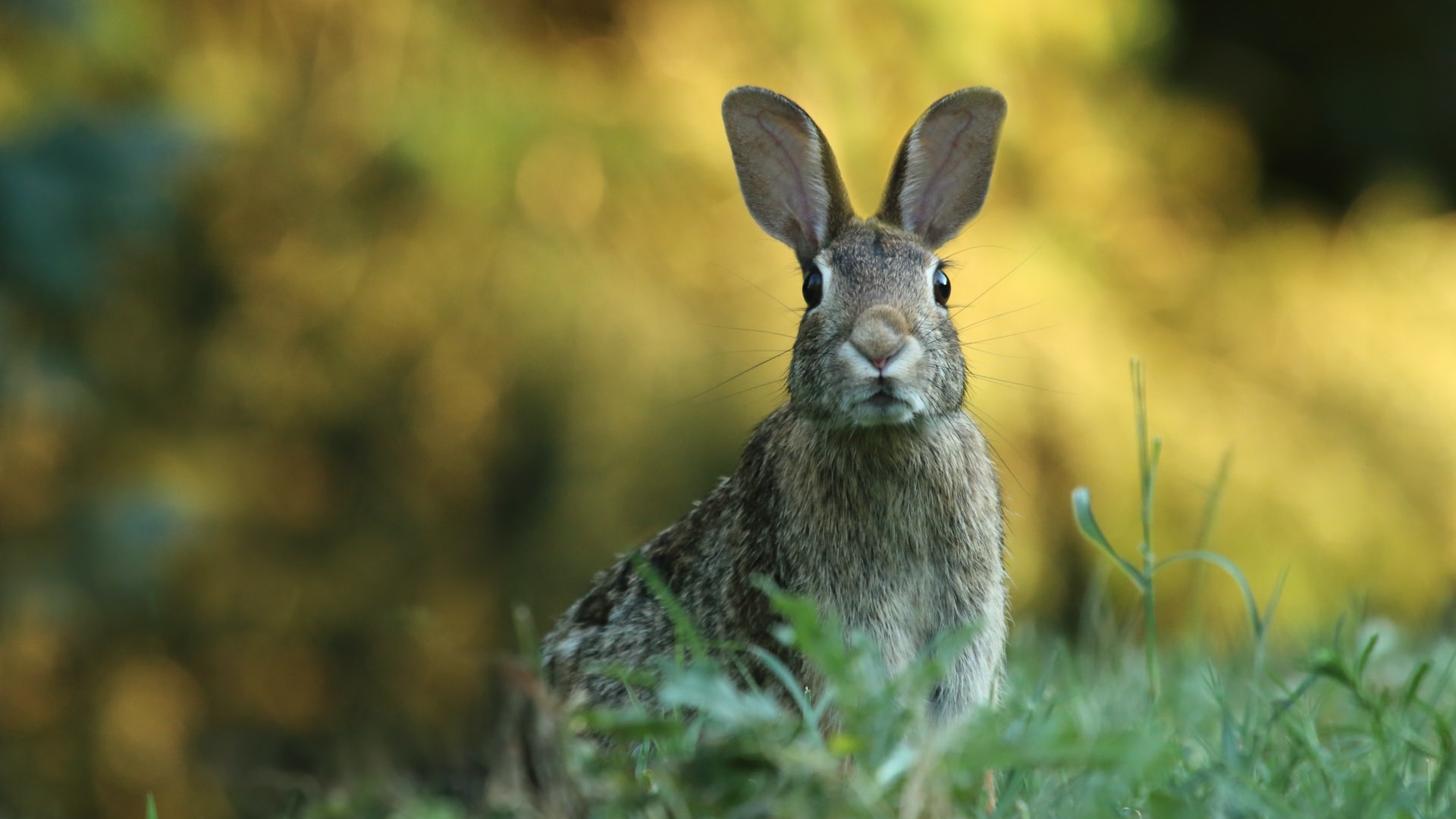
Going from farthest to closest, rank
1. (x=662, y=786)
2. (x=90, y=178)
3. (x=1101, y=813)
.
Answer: (x=90, y=178), (x=1101, y=813), (x=662, y=786)

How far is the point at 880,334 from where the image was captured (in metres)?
2.46

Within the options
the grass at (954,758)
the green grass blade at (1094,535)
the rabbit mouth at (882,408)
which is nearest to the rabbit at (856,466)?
the rabbit mouth at (882,408)

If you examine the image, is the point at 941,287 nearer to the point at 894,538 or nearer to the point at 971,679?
the point at 894,538

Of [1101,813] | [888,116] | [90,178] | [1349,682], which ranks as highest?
[888,116]

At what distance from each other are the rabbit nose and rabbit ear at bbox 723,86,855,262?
408 mm

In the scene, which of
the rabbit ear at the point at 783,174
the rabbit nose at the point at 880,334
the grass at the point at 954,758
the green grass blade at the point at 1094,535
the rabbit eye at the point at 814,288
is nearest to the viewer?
the grass at the point at 954,758

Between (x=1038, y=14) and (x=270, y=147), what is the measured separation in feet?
11.1

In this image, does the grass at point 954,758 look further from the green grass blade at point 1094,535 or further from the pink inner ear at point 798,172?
the pink inner ear at point 798,172

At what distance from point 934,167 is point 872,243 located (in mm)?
273

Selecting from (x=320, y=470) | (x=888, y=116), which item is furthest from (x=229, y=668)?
(x=888, y=116)

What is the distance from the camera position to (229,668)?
6.48 m

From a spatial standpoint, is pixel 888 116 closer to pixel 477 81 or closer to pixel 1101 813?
pixel 477 81

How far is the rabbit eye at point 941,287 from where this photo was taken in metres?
2.81

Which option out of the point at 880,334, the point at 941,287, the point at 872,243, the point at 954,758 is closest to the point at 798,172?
the point at 872,243
